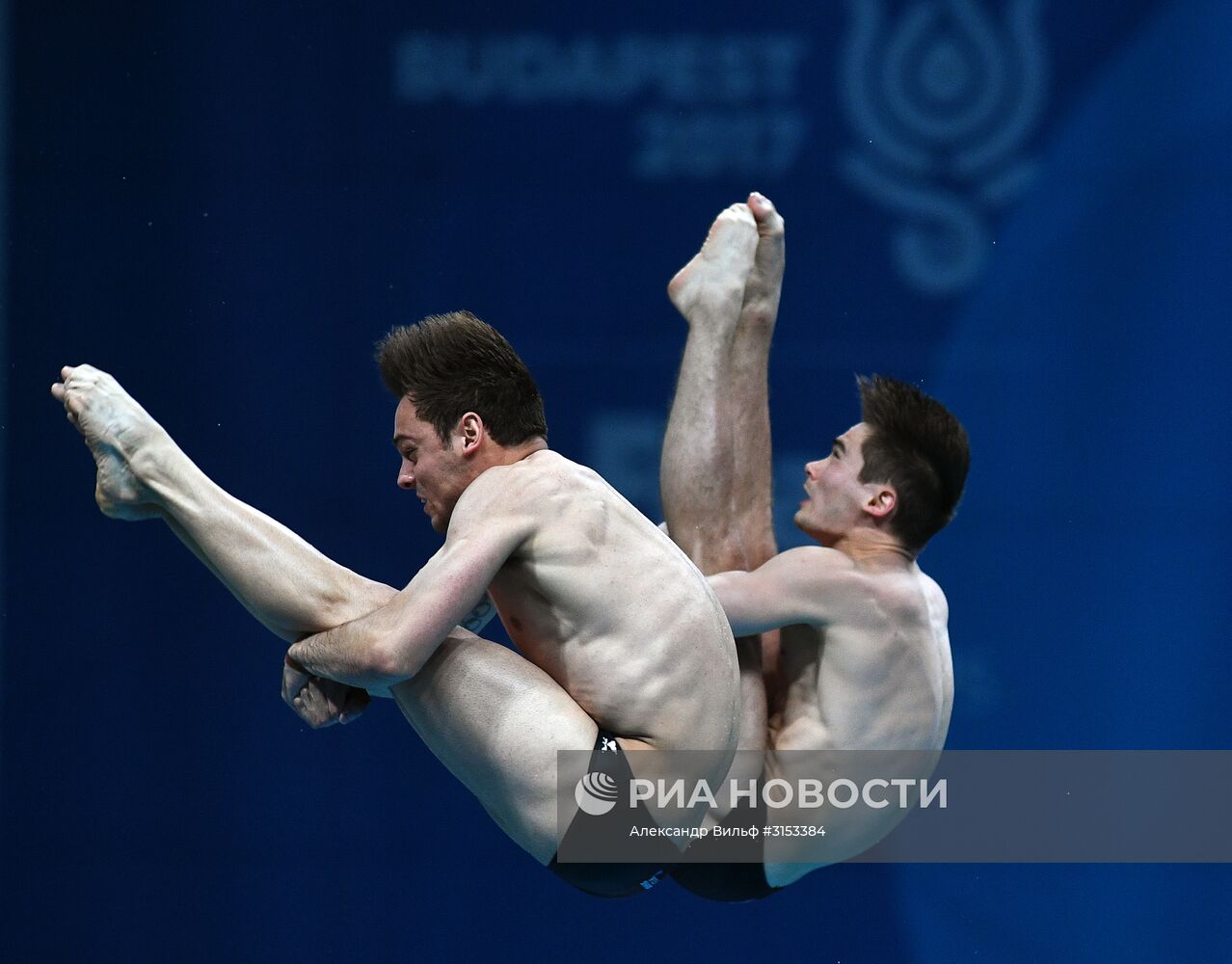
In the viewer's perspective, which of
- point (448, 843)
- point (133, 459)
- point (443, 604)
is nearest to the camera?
point (443, 604)

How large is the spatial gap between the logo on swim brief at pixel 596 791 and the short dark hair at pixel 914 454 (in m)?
1.02

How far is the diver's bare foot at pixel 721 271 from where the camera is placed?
150 inches

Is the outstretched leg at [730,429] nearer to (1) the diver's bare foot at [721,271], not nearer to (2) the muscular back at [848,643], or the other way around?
(1) the diver's bare foot at [721,271]

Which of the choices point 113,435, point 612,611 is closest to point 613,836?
point 612,611

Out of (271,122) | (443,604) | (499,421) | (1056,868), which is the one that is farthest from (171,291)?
(1056,868)

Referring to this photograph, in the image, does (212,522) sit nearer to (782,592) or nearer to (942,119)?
(782,592)

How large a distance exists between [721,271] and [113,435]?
4.78 feet

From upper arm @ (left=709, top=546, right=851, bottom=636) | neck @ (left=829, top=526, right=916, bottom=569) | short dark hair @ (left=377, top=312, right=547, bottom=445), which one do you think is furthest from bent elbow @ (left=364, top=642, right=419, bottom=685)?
neck @ (left=829, top=526, right=916, bottom=569)

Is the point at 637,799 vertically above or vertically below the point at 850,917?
below

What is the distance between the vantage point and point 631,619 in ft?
9.96

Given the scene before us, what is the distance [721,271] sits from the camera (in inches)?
151

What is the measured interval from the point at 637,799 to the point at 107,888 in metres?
2.83

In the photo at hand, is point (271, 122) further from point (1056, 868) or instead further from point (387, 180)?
point (1056, 868)

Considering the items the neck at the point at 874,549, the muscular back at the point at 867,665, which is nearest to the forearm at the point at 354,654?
the muscular back at the point at 867,665
